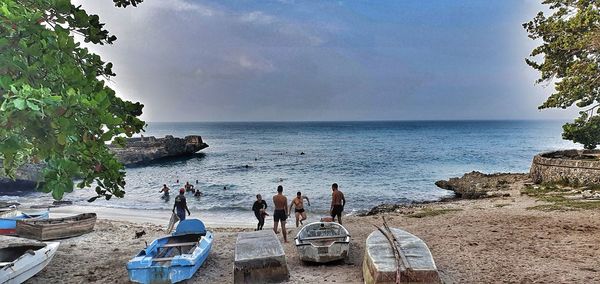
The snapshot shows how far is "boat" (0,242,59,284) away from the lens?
34.4ft

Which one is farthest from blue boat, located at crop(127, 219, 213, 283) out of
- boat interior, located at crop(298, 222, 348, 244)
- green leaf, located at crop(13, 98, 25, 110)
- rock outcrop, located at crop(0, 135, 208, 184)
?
rock outcrop, located at crop(0, 135, 208, 184)

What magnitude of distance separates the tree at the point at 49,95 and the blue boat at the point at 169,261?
16.0ft

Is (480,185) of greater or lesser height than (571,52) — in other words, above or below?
below

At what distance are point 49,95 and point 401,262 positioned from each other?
8100 millimetres

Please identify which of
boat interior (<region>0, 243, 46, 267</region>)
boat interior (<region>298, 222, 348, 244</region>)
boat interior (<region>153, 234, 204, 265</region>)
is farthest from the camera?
boat interior (<region>153, 234, 204, 265</region>)

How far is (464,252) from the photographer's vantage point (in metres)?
13.6

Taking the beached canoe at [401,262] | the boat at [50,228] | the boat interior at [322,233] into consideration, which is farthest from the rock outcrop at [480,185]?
the boat at [50,228]

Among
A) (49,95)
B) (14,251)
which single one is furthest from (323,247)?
(14,251)

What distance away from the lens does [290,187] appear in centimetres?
4406

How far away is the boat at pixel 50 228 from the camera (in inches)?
695

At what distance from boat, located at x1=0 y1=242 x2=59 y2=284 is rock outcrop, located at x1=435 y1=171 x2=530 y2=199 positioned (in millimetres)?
29426

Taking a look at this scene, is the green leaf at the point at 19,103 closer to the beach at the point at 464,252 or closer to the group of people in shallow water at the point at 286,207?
the beach at the point at 464,252

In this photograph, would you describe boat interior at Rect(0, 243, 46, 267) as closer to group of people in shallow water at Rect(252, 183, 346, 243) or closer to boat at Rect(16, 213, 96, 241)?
boat at Rect(16, 213, 96, 241)

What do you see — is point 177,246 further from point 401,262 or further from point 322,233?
point 401,262
